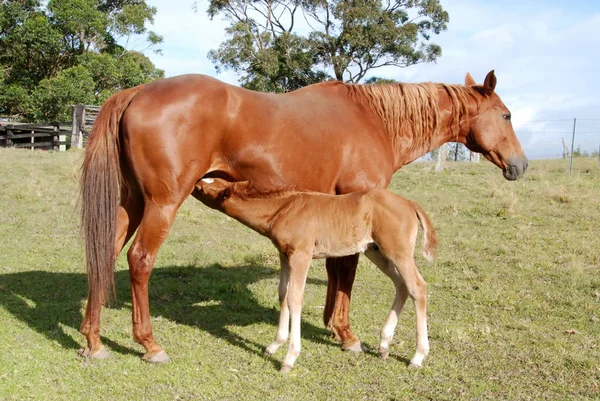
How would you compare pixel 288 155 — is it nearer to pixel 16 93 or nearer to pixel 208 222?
pixel 208 222

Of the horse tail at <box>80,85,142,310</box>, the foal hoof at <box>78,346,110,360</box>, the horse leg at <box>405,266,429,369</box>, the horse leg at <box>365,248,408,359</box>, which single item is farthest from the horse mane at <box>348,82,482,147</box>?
the foal hoof at <box>78,346,110,360</box>

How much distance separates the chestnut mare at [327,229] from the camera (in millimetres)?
4629

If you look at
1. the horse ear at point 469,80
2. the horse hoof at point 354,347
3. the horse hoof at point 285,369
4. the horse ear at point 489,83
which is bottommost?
the horse hoof at point 285,369

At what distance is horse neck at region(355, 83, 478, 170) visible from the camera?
5.67 m

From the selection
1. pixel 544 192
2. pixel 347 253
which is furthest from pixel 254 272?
pixel 544 192

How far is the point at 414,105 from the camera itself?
5742mm

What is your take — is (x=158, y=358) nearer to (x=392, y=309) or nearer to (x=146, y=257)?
(x=146, y=257)

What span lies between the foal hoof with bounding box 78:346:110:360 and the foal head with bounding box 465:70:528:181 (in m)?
4.07

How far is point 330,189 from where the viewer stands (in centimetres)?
529

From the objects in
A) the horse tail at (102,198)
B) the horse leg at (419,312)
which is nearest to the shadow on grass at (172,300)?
the horse tail at (102,198)

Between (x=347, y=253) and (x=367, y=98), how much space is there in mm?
1698

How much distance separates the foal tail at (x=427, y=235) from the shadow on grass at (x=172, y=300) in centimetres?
123

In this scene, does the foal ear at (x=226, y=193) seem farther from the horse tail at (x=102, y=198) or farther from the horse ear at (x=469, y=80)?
the horse ear at (x=469, y=80)

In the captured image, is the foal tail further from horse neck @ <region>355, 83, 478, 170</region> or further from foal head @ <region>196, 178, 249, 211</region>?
foal head @ <region>196, 178, 249, 211</region>
